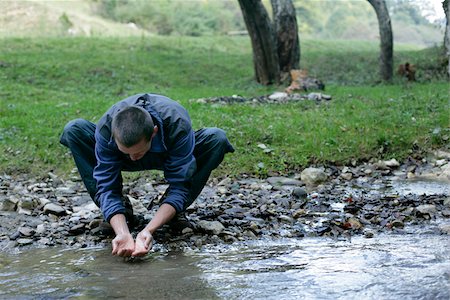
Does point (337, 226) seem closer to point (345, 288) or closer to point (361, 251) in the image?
point (361, 251)

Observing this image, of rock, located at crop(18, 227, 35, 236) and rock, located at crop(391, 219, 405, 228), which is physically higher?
rock, located at crop(18, 227, 35, 236)

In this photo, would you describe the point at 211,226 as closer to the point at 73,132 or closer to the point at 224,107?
the point at 73,132

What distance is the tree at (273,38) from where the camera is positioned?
637 inches

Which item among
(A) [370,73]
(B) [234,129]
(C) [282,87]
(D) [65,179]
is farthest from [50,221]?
(A) [370,73]

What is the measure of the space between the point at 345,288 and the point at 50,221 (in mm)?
2872

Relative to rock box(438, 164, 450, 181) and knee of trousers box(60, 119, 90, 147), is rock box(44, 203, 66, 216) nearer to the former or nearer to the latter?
knee of trousers box(60, 119, 90, 147)

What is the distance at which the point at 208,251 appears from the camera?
4402mm

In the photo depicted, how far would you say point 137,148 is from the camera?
13.0 ft

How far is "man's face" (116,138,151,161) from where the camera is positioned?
3.93 m

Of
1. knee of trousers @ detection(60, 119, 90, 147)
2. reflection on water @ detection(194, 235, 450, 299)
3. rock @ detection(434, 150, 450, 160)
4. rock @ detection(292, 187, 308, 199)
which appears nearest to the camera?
reflection on water @ detection(194, 235, 450, 299)

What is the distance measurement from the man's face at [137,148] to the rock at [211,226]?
0.96 meters

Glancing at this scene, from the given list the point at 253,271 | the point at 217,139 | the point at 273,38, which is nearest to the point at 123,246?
the point at 253,271

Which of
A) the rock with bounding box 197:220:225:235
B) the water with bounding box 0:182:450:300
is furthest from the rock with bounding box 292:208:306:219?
the rock with bounding box 197:220:225:235

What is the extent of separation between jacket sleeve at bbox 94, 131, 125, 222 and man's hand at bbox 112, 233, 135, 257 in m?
0.26
